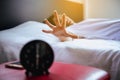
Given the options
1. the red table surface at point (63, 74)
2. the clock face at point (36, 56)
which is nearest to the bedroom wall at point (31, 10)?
the red table surface at point (63, 74)

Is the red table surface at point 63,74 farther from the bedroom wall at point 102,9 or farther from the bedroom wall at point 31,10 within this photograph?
the bedroom wall at point 102,9

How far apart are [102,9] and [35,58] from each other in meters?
1.63

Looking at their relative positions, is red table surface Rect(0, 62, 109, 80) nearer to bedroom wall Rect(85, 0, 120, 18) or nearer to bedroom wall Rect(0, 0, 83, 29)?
bedroom wall Rect(0, 0, 83, 29)

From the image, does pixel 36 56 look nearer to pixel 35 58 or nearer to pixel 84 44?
pixel 35 58

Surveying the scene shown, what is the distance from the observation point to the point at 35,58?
1.01 meters

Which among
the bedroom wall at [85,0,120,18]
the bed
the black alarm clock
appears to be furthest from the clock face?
the bedroom wall at [85,0,120,18]

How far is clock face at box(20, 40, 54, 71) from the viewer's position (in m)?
1.00

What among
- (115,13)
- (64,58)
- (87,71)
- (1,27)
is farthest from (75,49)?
(115,13)

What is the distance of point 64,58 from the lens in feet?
4.70

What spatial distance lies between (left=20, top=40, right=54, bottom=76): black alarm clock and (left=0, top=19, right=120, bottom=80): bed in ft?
1.30

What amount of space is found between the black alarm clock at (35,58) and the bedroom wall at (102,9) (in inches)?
60.4

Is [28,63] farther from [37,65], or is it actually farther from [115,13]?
[115,13]

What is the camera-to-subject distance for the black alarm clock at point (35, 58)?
100 cm

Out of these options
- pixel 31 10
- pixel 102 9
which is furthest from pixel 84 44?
pixel 102 9
